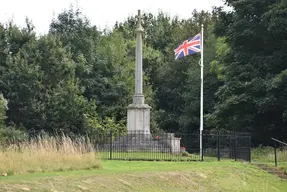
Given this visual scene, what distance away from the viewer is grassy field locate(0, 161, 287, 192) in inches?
517

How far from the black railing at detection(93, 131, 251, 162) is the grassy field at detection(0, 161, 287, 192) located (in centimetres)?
297

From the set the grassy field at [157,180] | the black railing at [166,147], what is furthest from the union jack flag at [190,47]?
the grassy field at [157,180]

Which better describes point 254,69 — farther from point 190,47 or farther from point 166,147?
point 166,147

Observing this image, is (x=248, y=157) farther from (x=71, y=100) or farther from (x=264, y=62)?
(x=71, y=100)

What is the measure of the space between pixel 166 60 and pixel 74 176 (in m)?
43.6

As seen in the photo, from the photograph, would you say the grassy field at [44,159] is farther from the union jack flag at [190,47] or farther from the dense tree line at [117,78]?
the union jack flag at [190,47]

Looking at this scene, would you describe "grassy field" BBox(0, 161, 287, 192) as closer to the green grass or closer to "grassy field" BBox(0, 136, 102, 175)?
"grassy field" BBox(0, 136, 102, 175)

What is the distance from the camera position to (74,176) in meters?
14.6

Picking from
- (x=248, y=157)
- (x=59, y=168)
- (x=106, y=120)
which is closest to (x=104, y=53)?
(x=106, y=120)

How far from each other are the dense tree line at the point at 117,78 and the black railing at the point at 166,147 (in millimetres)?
6361

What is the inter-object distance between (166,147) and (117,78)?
64.3ft

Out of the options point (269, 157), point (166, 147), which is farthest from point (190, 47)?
point (269, 157)

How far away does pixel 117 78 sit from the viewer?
46.4 metres

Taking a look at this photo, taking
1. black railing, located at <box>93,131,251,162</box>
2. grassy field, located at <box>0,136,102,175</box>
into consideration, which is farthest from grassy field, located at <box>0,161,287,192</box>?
black railing, located at <box>93,131,251,162</box>
